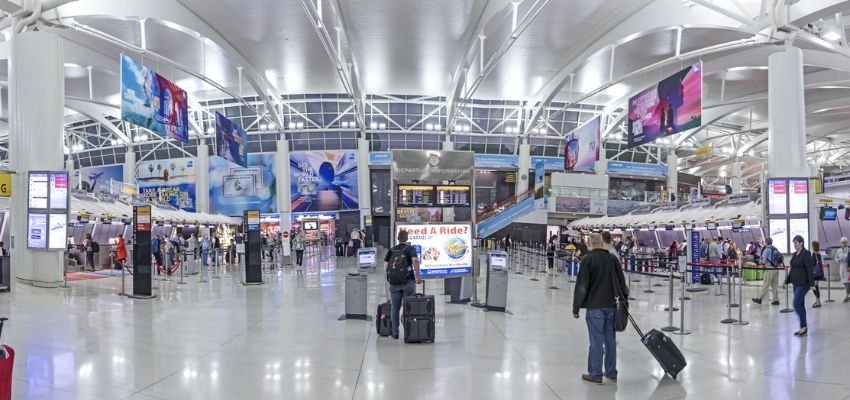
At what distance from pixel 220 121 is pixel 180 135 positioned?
3797mm

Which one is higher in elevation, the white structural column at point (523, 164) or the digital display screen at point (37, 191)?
the white structural column at point (523, 164)

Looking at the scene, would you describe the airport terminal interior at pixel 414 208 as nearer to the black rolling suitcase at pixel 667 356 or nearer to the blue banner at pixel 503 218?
the black rolling suitcase at pixel 667 356

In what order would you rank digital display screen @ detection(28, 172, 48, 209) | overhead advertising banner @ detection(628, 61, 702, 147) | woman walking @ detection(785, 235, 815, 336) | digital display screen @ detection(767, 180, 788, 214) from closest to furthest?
woman walking @ detection(785, 235, 815, 336)
digital display screen @ detection(28, 172, 48, 209)
digital display screen @ detection(767, 180, 788, 214)
overhead advertising banner @ detection(628, 61, 702, 147)

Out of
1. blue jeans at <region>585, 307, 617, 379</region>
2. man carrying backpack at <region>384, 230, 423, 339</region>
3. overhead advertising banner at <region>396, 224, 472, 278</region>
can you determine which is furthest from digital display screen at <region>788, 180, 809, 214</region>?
blue jeans at <region>585, 307, 617, 379</region>

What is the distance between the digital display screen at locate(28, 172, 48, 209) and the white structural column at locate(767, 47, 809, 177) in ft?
66.8

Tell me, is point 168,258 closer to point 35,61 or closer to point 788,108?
point 35,61

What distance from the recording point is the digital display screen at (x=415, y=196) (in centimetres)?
1271

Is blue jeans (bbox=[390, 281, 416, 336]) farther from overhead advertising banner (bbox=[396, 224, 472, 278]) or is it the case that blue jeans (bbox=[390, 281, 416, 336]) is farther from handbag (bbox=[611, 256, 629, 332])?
handbag (bbox=[611, 256, 629, 332])

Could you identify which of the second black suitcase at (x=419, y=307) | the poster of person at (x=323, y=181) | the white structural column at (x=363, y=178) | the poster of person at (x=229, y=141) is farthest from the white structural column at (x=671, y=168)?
the second black suitcase at (x=419, y=307)

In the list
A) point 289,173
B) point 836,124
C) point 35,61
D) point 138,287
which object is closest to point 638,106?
point 138,287

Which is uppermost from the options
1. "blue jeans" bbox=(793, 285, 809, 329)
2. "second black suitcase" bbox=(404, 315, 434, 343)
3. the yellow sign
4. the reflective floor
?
the yellow sign

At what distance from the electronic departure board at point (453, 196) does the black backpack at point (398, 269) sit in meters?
4.39

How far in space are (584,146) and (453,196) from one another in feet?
50.0

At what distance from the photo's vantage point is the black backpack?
8555mm
